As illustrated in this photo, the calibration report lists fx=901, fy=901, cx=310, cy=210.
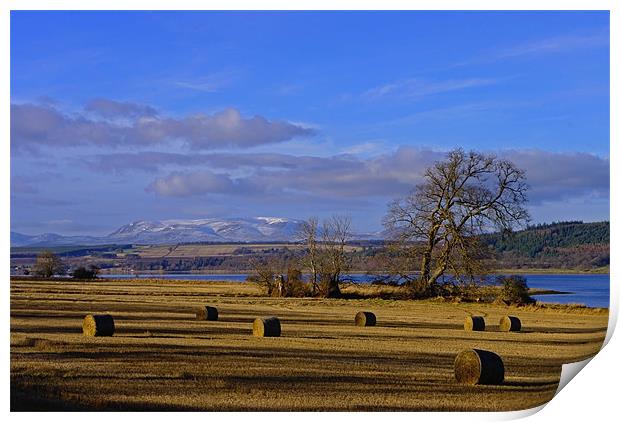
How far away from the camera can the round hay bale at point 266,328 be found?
22188 mm

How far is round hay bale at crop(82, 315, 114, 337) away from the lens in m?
20.8

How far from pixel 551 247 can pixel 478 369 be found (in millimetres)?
48918

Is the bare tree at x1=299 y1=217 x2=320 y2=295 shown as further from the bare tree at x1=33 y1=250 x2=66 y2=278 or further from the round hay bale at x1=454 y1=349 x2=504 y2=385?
the round hay bale at x1=454 y1=349 x2=504 y2=385

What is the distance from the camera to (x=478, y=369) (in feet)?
50.7

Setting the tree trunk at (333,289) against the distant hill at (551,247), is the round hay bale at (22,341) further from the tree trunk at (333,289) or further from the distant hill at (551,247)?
the tree trunk at (333,289)

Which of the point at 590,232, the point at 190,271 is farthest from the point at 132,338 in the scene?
the point at 190,271

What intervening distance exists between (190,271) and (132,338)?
97021mm

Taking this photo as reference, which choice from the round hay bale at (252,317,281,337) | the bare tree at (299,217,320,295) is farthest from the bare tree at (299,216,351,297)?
the round hay bale at (252,317,281,337)

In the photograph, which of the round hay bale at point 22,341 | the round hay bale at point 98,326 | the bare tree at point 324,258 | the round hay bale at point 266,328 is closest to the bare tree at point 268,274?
the bare tree at point 324,258
